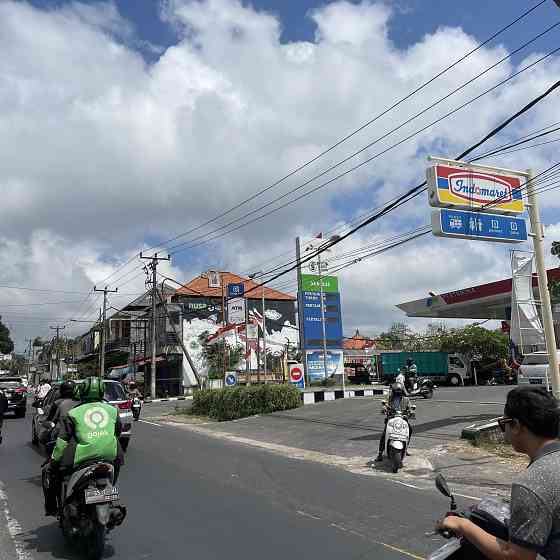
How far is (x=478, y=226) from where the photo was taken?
15.0 metres

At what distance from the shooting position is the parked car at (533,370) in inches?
851

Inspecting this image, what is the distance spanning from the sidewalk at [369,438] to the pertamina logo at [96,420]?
19.0 feet

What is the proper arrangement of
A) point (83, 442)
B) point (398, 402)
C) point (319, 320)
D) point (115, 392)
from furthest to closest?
point (319, 320), point (115, 392), point (398, 402), point (83, 442)

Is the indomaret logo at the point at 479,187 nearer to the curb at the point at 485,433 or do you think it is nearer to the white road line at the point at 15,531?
the curb at the point at 485,433

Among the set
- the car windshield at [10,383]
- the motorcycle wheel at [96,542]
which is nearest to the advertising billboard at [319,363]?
the car windshield at [10,383]

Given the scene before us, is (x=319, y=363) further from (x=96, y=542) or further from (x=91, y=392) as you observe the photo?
(x=96, y=542)

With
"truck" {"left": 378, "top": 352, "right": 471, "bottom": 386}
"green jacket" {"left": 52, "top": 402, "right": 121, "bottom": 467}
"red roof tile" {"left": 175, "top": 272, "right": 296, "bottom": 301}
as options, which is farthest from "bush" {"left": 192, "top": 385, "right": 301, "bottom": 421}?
"red roof tile" {"left": 175, "top": 272, "right": 296, "bottom": 301}

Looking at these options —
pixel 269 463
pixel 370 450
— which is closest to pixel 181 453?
pixel 269 463

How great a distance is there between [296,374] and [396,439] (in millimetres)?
14200

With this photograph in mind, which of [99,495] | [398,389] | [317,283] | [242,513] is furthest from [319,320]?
[99,495]

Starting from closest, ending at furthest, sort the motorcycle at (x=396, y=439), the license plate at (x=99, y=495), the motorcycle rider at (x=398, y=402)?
the license plate at (x=99, y=495) → the motorcycle at (x=396, y=439) → the motorcycle rider at (x=398, y=402)

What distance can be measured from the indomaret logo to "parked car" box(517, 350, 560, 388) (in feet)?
25.9

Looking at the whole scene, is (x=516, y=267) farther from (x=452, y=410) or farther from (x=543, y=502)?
(x=543, y=502)

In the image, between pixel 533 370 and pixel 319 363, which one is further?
pixel 319 363
